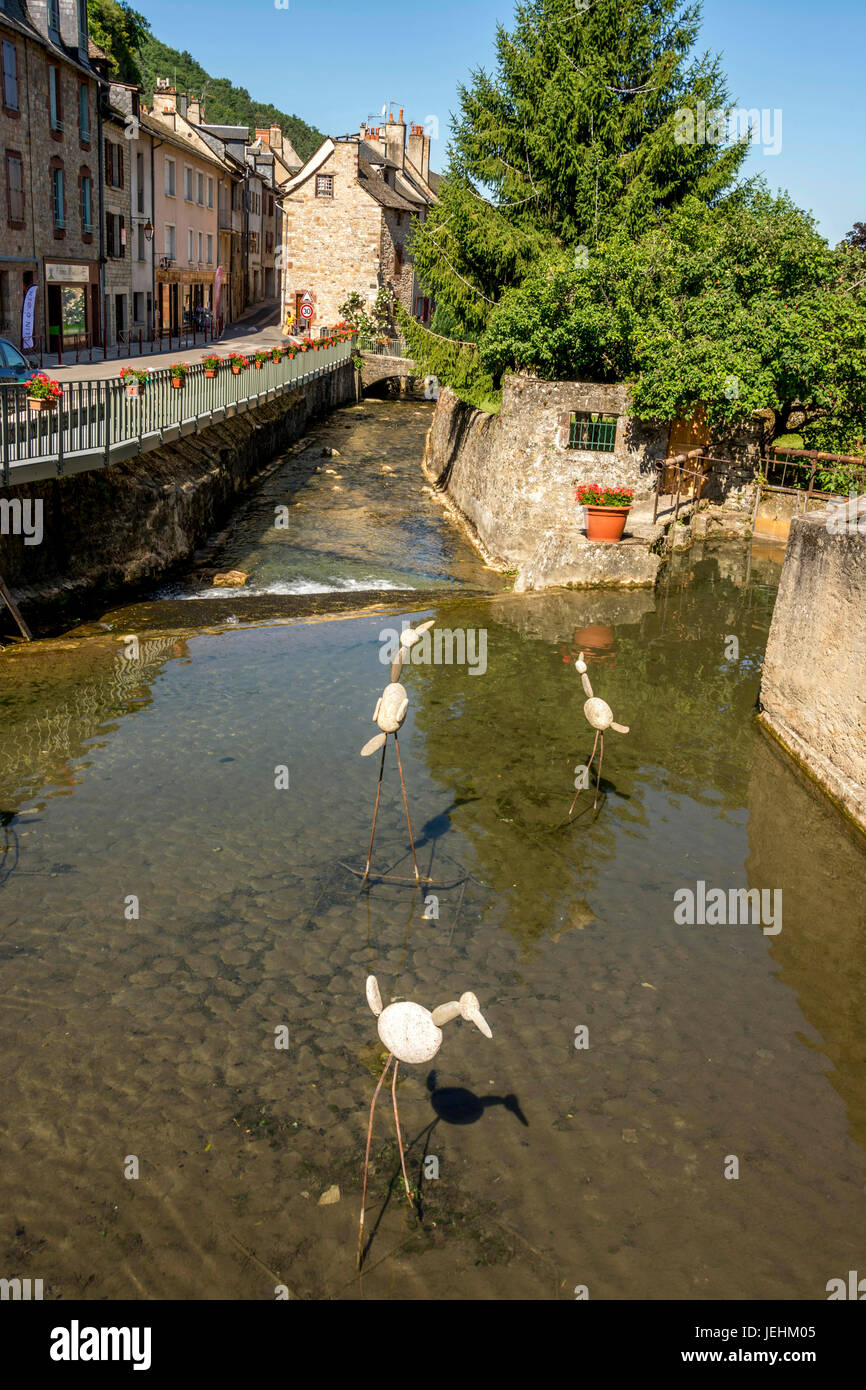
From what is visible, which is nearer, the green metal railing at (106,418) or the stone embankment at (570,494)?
the green metal railing at (106,418)

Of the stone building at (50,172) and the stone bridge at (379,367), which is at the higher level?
the stone building at (50,172)

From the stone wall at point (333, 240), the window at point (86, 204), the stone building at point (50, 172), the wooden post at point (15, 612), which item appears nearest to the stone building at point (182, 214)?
the stone wall at point (333, 240)

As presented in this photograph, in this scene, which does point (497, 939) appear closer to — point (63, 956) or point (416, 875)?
point (416, 875)

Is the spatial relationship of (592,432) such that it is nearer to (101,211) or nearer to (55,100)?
(55,100)

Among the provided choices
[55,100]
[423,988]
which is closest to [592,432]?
[423,988]

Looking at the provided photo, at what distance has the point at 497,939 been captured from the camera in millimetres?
8633

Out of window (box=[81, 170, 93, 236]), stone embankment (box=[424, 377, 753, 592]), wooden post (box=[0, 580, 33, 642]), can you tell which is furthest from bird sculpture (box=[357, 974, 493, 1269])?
window (box=[81, 170, 93, 236])

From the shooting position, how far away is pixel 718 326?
72.5 ft

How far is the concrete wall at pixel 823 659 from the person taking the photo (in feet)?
35.1

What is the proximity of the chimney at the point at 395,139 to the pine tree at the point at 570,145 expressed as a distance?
51717 mm

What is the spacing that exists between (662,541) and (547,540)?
308 centimetres

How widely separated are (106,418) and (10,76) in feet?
71.7

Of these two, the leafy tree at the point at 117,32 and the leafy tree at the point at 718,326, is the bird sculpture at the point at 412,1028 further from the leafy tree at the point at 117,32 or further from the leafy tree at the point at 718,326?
the leafy tree at the point at 117,32

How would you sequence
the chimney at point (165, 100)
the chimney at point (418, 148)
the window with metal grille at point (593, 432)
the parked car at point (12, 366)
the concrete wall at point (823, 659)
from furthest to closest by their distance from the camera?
1. the chimney at point (418, 148)
2. the chimney at point (165, 100)
3. the window with metal grille at point (593, 432)
4. the parked car at point (12, 366)
5. the concrete wall at point (823, 659)
